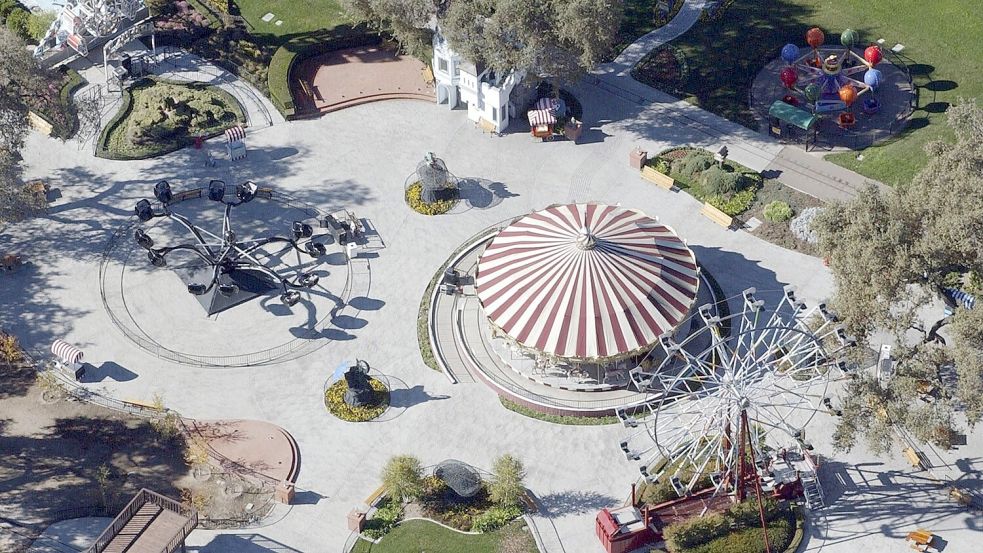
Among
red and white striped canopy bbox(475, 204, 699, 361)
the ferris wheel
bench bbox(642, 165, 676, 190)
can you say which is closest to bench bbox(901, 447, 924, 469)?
the ferris wheel

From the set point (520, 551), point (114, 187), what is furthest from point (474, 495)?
point (114, 187)

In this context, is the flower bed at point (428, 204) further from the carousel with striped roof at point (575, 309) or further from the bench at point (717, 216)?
the bench at point (717, 216)

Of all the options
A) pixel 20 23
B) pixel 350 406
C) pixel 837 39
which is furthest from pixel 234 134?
pixel 837 39

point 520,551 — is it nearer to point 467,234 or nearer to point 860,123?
point 467,234

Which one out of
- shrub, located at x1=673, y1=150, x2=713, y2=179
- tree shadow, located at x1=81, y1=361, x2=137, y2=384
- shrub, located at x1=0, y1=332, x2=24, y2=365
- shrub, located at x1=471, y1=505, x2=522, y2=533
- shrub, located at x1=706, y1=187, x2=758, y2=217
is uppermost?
shrub, located at x1=673, y1=150, x2=713, y2=179

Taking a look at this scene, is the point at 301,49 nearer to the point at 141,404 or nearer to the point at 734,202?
the point at 141,404

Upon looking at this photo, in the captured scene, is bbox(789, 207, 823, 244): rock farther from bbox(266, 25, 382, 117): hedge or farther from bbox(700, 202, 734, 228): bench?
bbox(266, 25, 382, 117): hedge
